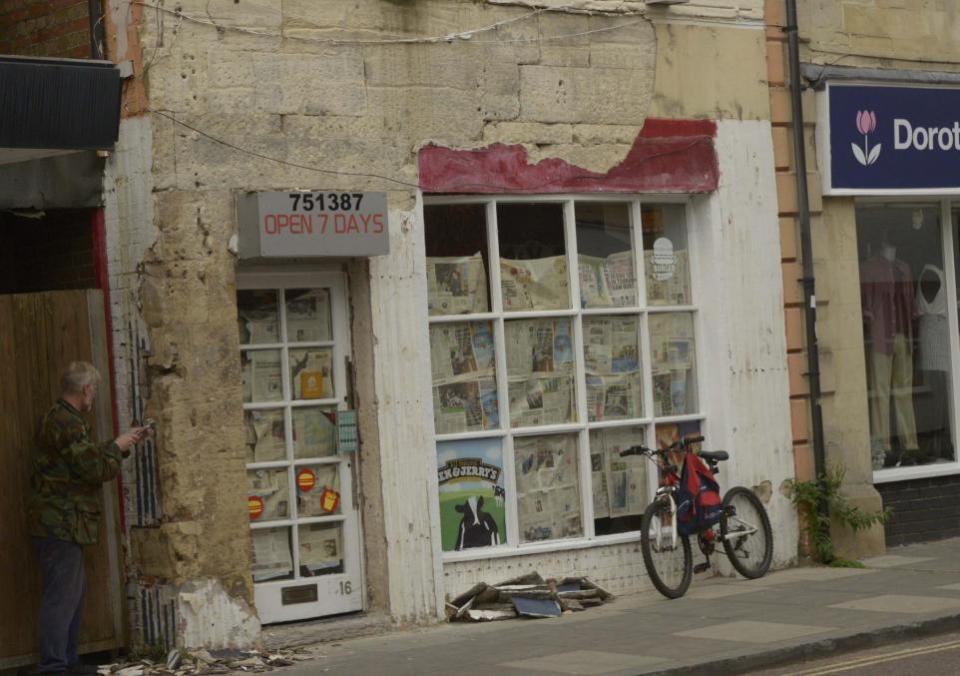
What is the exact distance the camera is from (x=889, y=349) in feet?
48.5

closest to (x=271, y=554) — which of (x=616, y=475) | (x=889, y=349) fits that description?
(x=616, y=475)

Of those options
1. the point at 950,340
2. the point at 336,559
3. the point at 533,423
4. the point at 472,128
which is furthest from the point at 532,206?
the point at 950,340

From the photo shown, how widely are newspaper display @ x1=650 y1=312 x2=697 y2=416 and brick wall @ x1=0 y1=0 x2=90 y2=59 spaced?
4847 millimetres

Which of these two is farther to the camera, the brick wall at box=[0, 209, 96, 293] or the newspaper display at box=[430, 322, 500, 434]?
the newspaper display at box=[430, 322, 500, 434]

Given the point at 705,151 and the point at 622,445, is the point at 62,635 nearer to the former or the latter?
the point at 622,445

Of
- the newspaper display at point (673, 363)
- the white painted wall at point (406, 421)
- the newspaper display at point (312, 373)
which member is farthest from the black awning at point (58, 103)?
the newspaper display at point (673, 363)

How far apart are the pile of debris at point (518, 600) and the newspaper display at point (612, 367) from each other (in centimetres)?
138

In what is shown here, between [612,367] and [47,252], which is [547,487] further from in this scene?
[47,252]

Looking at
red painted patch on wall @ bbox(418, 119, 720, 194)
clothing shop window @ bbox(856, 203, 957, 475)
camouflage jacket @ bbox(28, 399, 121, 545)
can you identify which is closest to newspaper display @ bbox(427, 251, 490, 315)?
red painted patch on wall @ bbox(418, 119, 720, 194)

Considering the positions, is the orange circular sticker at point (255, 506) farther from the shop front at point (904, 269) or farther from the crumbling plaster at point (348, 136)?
the shop front at point (904, 269)

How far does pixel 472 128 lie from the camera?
38.3 ft

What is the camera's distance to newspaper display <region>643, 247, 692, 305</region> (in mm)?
12883

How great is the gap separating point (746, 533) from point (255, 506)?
394 cm

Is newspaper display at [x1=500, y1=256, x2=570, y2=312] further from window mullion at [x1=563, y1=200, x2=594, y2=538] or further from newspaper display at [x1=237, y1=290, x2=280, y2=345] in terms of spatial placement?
newspaper display at [x1=237, y1=290, x2=280, y2=345]
